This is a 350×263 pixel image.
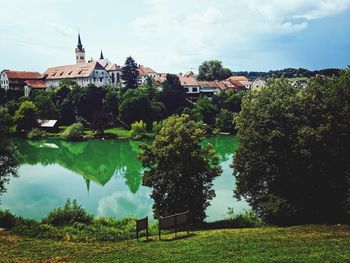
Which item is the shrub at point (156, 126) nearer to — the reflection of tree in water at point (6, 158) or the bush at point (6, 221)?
the reflection of tree in water at point (6, 158)

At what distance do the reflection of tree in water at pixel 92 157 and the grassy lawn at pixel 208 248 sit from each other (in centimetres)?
2114

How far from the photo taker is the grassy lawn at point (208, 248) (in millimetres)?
12133

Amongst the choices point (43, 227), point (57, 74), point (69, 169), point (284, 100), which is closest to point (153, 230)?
point (43, 227)

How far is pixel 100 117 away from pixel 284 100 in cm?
5592

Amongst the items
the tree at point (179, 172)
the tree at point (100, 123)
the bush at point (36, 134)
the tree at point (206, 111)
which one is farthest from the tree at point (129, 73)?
the tree at point (179, 172)

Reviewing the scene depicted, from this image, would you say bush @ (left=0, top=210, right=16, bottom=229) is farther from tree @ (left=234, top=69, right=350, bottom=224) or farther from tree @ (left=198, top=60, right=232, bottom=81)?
tree @ (left=198, top=60, right=232, bottom=81)

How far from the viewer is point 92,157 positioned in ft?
189

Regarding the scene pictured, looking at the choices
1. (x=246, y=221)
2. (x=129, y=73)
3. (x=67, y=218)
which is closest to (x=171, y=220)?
(x=246, y=221)

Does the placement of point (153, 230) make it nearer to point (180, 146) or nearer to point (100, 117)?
point (180, 146)

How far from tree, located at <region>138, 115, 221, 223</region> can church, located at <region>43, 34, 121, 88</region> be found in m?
80.8

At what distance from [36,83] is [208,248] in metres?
99.3

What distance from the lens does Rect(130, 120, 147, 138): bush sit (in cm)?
7338

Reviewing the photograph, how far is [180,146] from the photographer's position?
21797 mm

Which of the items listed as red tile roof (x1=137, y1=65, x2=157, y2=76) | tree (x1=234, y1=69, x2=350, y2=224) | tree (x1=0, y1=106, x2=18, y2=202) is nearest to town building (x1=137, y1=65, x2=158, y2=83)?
red tile roof (x1=137, y1=65, x2=157, y2=76)
